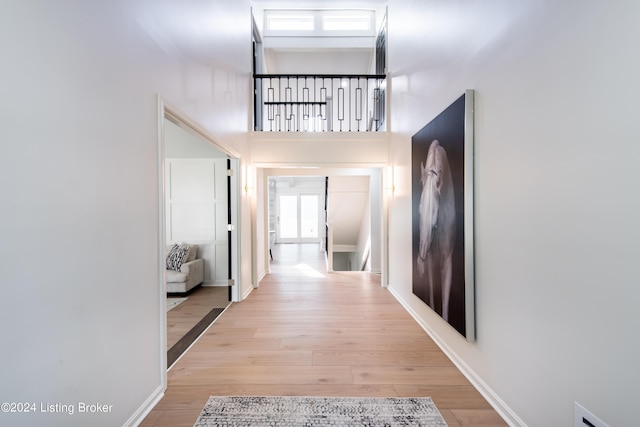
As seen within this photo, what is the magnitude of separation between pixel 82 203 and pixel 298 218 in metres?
10.1

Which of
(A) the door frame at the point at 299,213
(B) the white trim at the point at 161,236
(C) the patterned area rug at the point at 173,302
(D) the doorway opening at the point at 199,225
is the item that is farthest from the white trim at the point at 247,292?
(A) the door frame at the point at 299,213

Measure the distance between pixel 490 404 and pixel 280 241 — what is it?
32.4 feet

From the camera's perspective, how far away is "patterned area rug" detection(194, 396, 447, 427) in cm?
166

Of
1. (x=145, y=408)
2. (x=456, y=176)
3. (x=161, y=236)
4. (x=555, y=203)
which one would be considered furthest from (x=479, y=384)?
(x=161, y=236)

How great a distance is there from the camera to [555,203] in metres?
1.31

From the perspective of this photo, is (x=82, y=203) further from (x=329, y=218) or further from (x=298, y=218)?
(x=298, y=218)

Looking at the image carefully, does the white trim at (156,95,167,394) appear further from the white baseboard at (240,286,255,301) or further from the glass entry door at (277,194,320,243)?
the glass entry door at (277,194,320,243)

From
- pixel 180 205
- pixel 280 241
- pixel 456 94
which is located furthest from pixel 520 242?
pixel 280 241

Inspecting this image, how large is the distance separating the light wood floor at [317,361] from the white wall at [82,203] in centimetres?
39

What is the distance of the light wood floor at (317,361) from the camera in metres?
1.86

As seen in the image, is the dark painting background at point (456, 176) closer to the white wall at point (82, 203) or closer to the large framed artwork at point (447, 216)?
the large framed artwork at point (447, 216)

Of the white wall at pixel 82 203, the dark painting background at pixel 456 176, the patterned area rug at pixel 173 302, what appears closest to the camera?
the white wall at pixel 82 203

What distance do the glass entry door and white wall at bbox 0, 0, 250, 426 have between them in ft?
30.5

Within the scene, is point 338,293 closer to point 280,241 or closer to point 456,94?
point 456,94
